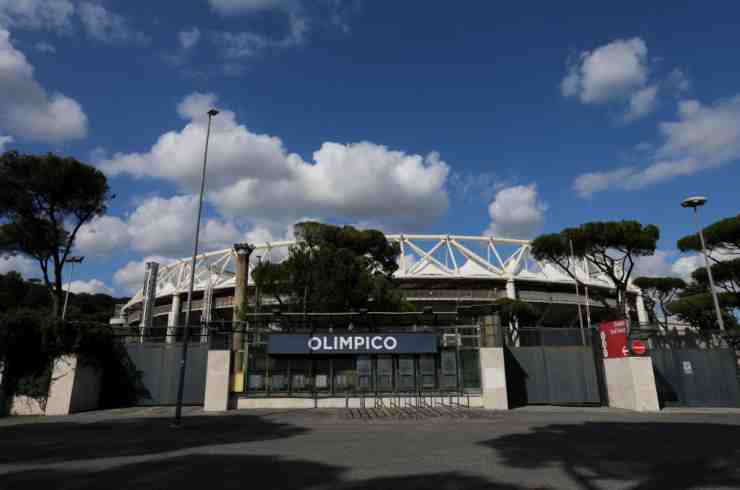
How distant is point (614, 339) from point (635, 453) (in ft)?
38.0

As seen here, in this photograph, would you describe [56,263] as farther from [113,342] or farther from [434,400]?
[434,400]

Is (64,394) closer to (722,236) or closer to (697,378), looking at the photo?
(697,378)

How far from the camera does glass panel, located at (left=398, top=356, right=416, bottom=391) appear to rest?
1933 cm

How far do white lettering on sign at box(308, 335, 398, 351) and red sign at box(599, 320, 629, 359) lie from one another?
9332 millimetres

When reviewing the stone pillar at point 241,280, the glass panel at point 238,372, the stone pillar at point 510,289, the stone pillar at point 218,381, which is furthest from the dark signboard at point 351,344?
the stone pillar at point 510,289

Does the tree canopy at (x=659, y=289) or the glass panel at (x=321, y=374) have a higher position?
the tree canopy at (x=659, y=289)

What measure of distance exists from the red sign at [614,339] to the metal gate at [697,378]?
243 cm

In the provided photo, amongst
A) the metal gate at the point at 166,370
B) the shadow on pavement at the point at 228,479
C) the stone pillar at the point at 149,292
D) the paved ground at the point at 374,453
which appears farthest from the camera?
the stone pillar at the point at 149,292

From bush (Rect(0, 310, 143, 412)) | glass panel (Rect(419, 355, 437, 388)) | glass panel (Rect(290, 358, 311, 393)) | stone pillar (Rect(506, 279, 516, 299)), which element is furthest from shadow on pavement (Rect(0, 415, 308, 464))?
stone pillar (Rect(506, 279, 516, 299))

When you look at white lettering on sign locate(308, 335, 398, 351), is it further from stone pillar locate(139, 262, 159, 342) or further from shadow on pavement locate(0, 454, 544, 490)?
stone pillar locate(139, 262, 159, 342)

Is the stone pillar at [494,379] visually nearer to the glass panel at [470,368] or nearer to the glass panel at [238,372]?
the glass panel at [470,368]

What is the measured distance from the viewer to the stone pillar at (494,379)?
18.5 meters

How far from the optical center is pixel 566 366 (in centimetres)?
2038

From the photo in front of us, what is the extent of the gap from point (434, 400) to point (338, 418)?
208 inches
